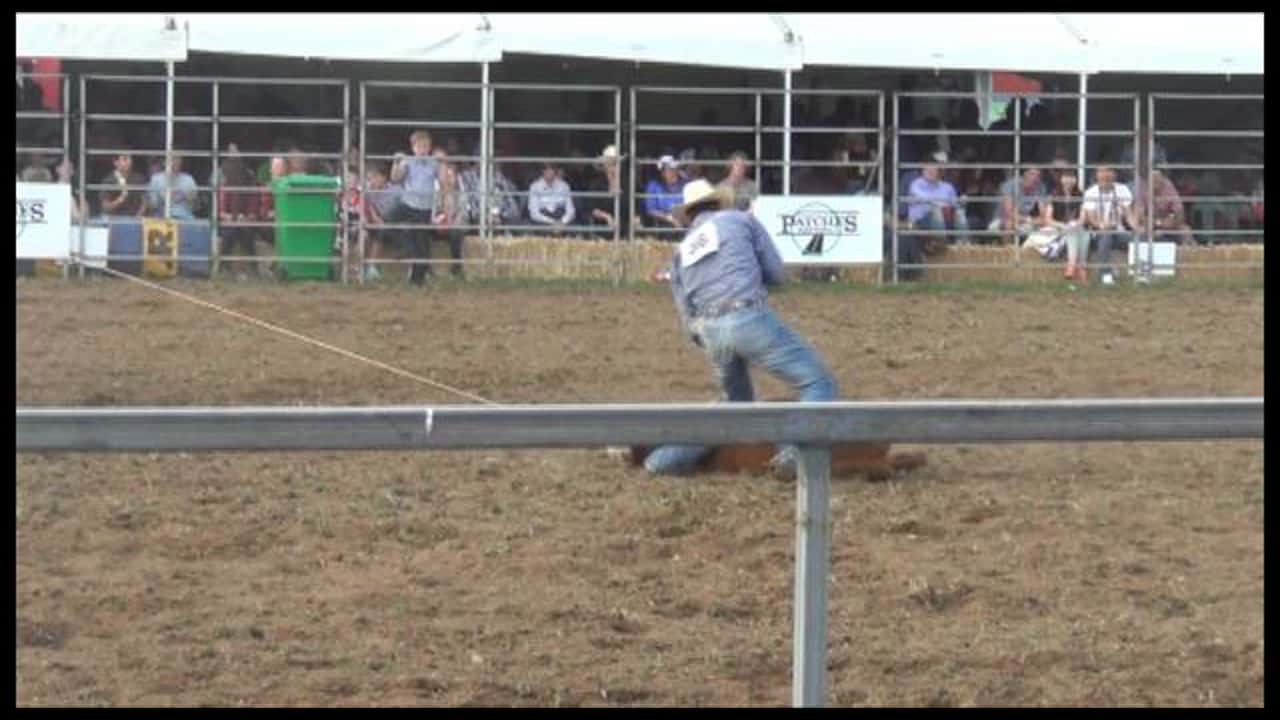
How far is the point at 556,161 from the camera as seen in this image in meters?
24.1

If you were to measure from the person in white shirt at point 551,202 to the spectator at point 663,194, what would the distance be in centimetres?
84

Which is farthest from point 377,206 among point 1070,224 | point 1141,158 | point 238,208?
point 1141,158

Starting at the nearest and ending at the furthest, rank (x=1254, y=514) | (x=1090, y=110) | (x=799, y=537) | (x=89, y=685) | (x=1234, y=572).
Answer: (x=799, y=537), (x=89, y=685), (x=1234, y=572), (x=1254, y=514), (x=1090, y=110)

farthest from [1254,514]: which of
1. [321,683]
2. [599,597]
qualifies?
[321,683]

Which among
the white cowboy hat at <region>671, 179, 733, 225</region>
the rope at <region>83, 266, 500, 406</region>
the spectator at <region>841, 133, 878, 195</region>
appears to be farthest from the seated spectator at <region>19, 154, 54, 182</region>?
the white cowboy hat at <region>671, 179, 733, 225</region>

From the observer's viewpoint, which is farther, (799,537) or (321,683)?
(321,683)

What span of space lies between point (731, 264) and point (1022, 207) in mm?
14156

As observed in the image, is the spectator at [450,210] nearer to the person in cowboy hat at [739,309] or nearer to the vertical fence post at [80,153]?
the vertical fence post at [80,153]

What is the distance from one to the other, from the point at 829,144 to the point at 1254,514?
15.9 m

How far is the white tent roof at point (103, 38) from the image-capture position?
22766 mm

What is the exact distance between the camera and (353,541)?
370 inches

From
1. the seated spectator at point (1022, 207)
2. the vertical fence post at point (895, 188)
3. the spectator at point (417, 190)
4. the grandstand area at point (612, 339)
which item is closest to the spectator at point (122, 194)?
the grandstand area at point (612, 339)
